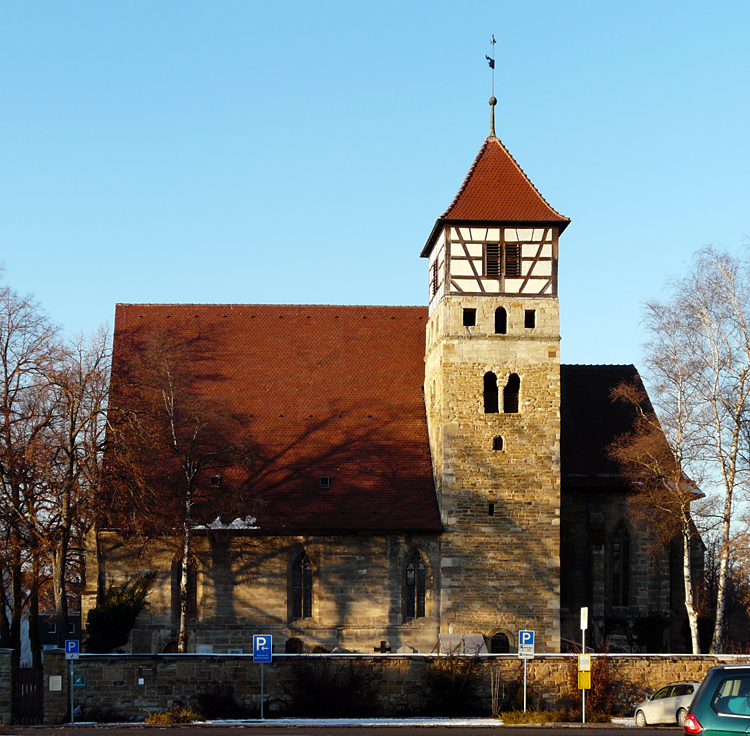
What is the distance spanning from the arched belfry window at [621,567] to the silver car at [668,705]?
1012 centimetres

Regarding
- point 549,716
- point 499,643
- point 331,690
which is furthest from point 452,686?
point 499,643

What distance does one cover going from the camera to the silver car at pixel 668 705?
2369 centimetres

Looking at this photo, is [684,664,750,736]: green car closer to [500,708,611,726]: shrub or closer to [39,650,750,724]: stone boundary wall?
[500,708,611,726]: shrub

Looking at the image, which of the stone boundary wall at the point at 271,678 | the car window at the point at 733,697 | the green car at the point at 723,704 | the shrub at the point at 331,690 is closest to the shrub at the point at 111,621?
the stone boundary wall at the point at 271,678

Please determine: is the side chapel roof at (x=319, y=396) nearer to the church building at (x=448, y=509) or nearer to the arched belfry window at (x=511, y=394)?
the church building at (x=448, y=509)

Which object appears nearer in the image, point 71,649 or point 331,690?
point 71,649

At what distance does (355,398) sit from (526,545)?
7.70 meters

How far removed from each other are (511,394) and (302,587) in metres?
8.64

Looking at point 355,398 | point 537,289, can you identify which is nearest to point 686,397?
point 537,289

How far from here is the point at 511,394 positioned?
3344cm

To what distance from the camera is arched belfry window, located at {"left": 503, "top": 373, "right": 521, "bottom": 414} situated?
33.2m

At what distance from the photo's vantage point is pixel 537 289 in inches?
1315

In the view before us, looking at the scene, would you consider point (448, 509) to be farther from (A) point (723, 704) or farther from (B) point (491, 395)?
(A) point (723, 704)

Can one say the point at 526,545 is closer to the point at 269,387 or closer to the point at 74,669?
the point at 269,387
